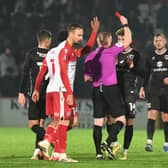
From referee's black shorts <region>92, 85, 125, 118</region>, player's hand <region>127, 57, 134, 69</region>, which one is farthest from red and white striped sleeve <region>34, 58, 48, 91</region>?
player's hand <region>127, 57, 134, 69</region>

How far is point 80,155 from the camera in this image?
1130cm

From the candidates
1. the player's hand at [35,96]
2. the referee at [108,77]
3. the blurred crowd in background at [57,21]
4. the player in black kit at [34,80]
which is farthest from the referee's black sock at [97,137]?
the blurred crowd in background at [57,21]

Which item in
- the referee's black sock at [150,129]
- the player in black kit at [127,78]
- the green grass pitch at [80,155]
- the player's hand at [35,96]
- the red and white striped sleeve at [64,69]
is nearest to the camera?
the green grass pitch at [80,155]

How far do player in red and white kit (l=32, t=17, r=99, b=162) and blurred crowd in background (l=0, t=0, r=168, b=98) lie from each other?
11.6m

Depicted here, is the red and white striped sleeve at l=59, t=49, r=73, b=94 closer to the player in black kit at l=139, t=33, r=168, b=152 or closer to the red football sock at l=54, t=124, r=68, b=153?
the red football sock at l=54, t=124, r=68, b=153

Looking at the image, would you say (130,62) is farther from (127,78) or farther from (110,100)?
(110,100)

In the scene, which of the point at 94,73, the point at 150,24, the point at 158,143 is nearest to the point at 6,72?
the point at 150,24

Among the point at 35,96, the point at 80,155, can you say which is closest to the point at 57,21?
the point at 80,155

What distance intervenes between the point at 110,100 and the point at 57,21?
12.0 meters

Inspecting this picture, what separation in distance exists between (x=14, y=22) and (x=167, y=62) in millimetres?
9763

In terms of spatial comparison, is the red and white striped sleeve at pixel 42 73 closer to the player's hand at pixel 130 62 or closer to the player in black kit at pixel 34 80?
the player in black kit at pixel 34 80

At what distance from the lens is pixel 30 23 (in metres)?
21.8

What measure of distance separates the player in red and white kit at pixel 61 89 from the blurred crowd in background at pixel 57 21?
11622mm

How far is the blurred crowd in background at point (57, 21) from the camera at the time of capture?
21484mm
